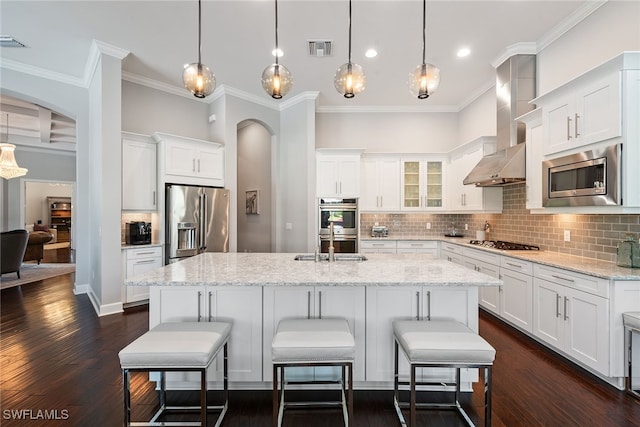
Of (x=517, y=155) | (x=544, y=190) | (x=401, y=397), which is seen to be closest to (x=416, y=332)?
(x=401, y=397)

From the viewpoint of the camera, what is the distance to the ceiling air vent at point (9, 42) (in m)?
3.50

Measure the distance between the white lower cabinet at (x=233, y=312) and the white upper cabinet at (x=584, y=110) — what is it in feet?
10.1

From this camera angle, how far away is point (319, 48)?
3.67 metres

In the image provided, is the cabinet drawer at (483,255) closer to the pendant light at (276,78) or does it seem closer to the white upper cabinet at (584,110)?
the white upper cabinet at (584,110)

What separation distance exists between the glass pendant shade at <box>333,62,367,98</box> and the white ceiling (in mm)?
1210

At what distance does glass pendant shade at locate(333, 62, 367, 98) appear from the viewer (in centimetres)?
220

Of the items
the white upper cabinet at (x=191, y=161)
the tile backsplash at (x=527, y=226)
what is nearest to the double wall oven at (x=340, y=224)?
the tile backsplash at (x=527, y=226)

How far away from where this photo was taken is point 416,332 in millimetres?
1810

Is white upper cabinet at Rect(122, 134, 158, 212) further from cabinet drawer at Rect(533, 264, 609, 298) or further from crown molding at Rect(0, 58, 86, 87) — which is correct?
cabinet drawer at Rect(533, 264, 609, 298)

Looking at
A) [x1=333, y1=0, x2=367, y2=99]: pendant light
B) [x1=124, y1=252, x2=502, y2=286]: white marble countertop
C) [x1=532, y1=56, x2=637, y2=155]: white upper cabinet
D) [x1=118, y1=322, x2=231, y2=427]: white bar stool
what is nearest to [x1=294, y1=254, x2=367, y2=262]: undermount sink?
[x1=124, y1=252, x2=502, y2=286]: white marble countertop

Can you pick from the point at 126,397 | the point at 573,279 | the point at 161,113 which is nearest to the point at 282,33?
the point at 161,113

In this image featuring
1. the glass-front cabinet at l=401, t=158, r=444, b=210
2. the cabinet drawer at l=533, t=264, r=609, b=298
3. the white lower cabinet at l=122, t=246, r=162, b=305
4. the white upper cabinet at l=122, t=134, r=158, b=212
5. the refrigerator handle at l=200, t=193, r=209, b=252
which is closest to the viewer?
the cabinet drawer at l=533, t=264, r=609, b=298

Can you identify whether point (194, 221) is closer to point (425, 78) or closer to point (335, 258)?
point (335, 258)

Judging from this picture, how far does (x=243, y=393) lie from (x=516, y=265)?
3.03 metres
